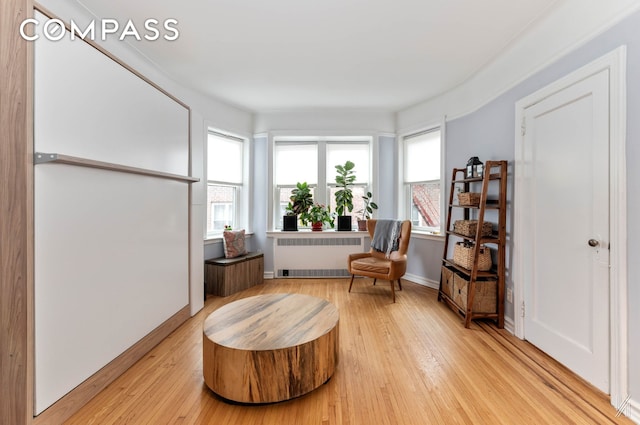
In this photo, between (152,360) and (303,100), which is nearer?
(152,360)

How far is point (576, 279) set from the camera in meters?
1.85

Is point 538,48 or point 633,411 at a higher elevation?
point 538,48

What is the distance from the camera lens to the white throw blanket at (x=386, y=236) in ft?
11.6

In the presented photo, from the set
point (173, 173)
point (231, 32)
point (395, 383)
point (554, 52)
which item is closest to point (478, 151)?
point (554, 52)

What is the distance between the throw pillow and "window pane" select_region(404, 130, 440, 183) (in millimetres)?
2652

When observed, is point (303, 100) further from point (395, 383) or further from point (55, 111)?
point (395, 383)

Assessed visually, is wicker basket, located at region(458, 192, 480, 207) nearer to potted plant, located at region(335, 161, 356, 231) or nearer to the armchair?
the armchair

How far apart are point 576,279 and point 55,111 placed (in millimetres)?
3323

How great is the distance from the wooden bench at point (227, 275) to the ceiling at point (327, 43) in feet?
7.17

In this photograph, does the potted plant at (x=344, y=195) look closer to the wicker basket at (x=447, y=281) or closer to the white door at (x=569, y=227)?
the wicker basket at (x=447, y=281)

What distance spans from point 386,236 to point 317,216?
1.09 m

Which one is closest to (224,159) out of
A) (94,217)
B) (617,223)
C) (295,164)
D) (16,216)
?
(295,164)

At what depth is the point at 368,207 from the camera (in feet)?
13.5

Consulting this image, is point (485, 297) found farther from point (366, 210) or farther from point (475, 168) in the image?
point (366, 210)
